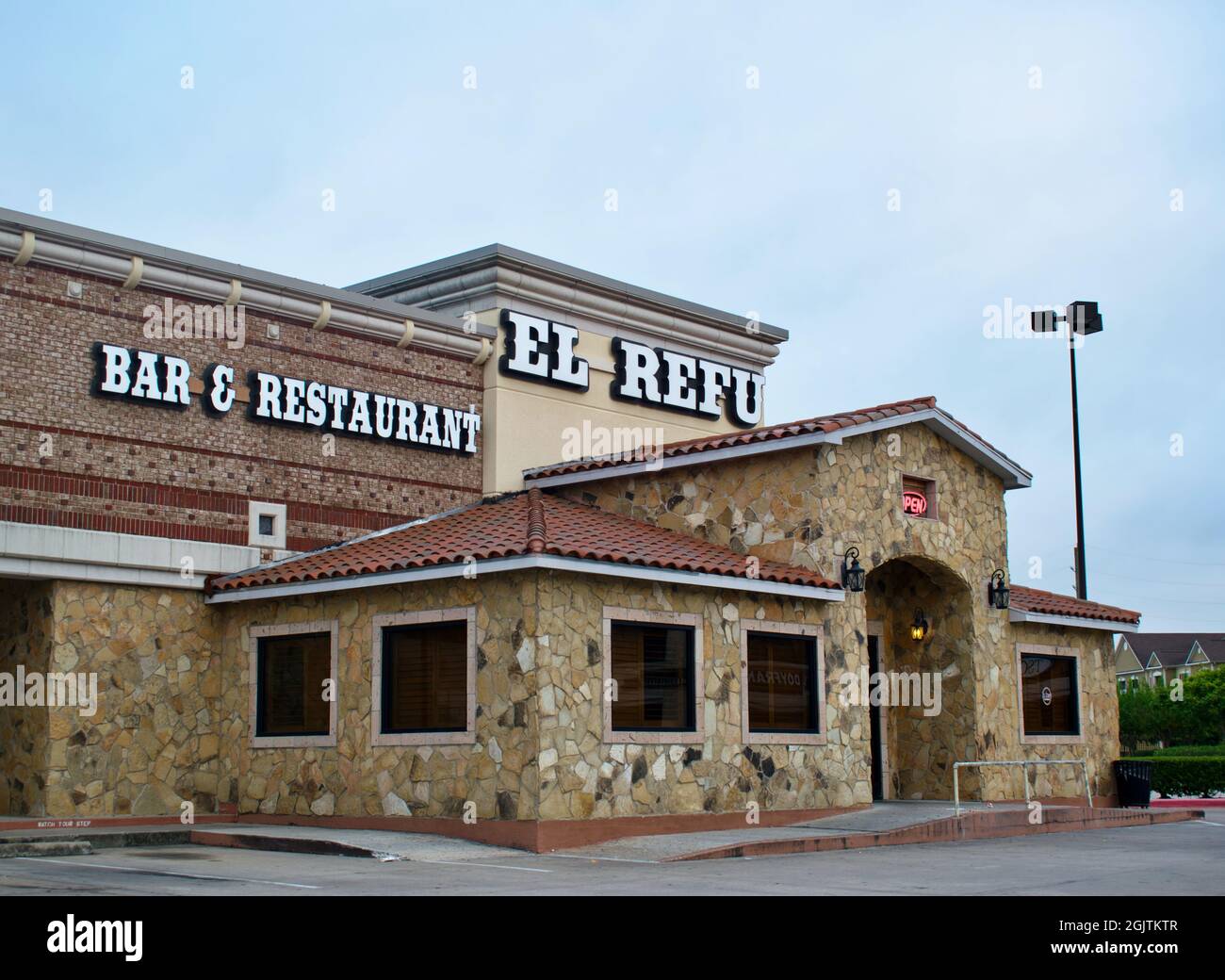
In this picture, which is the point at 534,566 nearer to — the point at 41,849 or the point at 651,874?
the point at 651,874

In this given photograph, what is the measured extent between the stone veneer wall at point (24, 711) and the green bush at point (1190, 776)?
2302 cm

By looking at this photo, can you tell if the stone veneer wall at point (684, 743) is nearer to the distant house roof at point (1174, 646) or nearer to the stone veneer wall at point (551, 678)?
the stone veneer wall at point (551, 678)

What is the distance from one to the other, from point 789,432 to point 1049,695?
24.3 ft

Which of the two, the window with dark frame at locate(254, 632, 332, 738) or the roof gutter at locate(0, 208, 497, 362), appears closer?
the roof gutter at locate(0, 208, 497, 362)

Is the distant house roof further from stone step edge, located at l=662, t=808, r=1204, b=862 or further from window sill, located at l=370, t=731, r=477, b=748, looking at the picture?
window sill, located at l=370, t=731, r=477, b=748

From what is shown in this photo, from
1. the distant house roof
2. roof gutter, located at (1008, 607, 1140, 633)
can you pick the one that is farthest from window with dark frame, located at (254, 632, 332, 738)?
the distant house roof

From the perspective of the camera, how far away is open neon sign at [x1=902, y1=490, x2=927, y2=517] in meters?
21.4

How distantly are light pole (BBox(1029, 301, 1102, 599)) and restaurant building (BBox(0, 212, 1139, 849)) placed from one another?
9976 mm

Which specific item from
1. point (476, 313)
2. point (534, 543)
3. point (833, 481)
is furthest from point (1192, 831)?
point (476, 313)

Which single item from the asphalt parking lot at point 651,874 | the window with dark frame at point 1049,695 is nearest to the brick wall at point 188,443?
the asphalt parking lot at point 651,874
